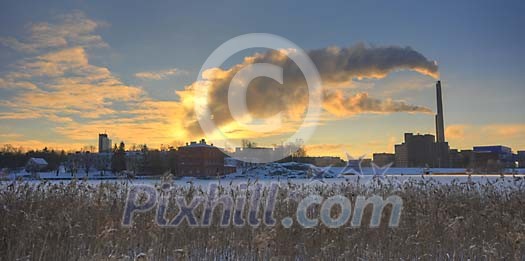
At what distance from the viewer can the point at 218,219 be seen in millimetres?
8711

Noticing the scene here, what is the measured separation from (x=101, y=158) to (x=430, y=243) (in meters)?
118

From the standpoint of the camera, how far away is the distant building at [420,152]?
5271 inches

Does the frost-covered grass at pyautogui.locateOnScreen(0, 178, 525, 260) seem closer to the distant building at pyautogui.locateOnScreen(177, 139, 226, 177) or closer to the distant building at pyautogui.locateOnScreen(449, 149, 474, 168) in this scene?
the distant building at pyautogui.locateOnScreen(177, 139, 226, 177)

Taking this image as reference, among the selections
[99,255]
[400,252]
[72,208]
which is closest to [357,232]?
[400,252]

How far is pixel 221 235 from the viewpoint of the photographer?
26.3 ft

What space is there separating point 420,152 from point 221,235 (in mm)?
139212

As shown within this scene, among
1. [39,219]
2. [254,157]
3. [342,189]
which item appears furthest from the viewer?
[254,157]

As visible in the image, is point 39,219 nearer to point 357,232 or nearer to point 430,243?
point 357,232

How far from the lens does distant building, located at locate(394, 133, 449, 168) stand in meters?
134

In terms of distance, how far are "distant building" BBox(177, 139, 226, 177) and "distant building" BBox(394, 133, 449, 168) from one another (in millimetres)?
69404

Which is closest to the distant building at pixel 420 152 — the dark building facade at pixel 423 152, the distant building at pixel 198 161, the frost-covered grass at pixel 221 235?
the dark building facade at pixel 423 152

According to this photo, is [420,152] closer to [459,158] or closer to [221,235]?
[459,158]

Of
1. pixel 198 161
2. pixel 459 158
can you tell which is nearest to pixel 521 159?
pixel 459 158

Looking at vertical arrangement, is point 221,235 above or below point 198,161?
below
